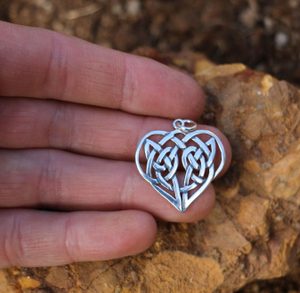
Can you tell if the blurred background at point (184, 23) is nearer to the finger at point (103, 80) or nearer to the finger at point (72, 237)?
the finger at point (103, 80)

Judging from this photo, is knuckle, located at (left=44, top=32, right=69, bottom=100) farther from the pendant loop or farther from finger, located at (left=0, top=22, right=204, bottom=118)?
the pendant loop

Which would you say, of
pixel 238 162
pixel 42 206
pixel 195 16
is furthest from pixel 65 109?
pixel 195 16

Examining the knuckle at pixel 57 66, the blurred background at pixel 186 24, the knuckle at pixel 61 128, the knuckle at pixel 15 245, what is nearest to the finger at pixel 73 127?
the knuckle at pixel 61 128

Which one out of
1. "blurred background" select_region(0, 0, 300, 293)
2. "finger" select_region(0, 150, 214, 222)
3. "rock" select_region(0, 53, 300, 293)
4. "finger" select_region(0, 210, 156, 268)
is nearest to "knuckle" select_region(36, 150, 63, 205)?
"finger" select_region(0, 150, 214, 222)

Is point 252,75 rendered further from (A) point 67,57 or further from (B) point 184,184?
(A) point 67,57

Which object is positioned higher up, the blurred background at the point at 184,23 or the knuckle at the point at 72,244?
the blurred background at the point at 184,23

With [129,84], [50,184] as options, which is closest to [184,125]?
[129,84]

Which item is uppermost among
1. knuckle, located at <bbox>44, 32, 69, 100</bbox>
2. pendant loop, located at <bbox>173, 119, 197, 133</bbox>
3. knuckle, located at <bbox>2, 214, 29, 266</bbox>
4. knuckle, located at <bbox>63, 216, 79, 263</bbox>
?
knuckle, located at <bbox>44, 32, 69, 100</bbox>
